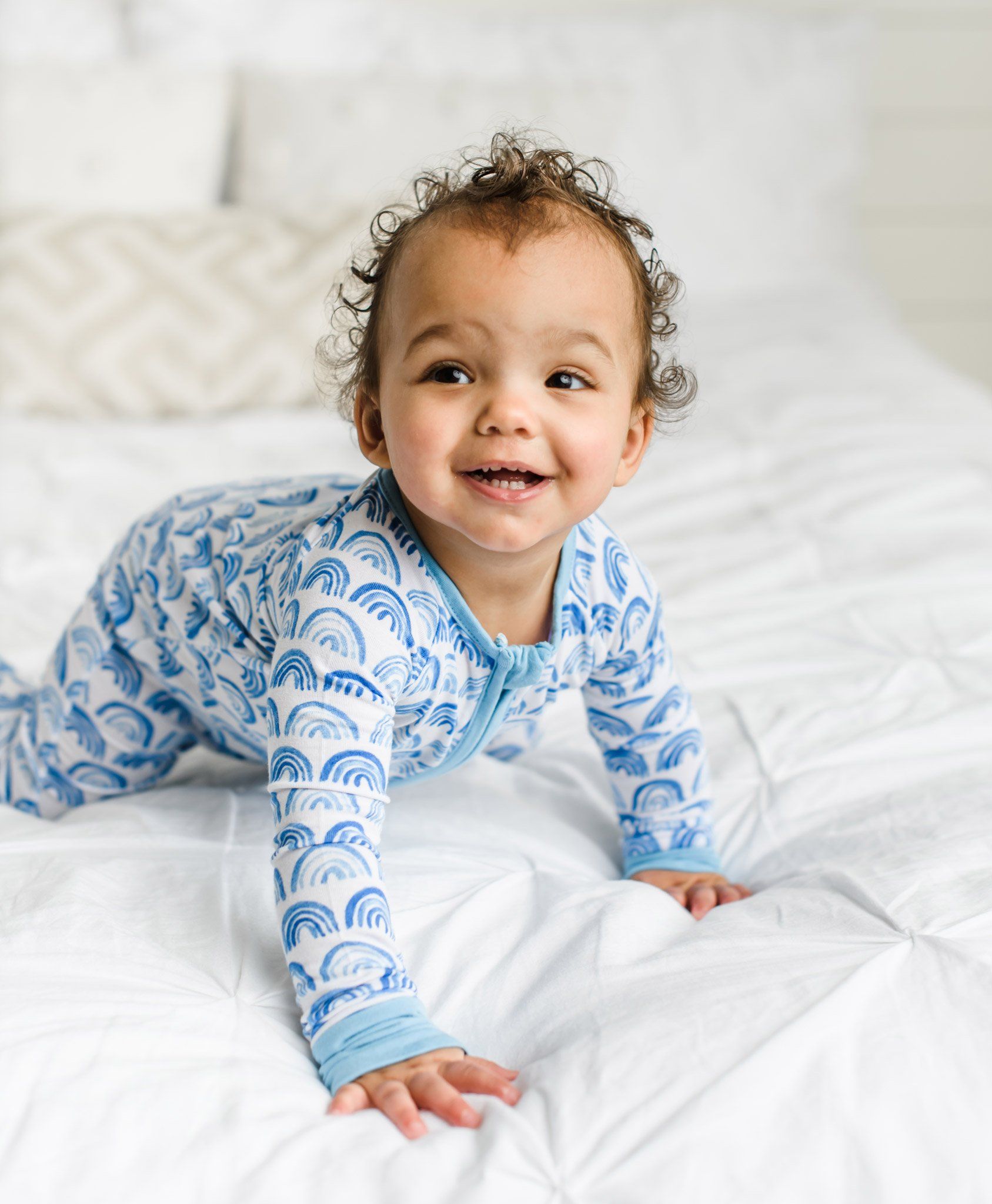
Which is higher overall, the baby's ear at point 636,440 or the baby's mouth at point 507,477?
the baby's ear at point 636,440

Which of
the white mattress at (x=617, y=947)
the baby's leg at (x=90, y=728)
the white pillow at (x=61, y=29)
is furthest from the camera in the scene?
the white pillow at (x=61, y=29)

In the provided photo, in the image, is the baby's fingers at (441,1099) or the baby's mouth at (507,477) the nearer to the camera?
the baby's fingers at (441,1099)

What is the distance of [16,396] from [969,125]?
2.19 m

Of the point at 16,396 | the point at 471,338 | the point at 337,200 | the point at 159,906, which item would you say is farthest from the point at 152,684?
the point at 337,200

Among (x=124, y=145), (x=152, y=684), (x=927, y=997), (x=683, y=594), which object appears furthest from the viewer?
(x=124, y=145)

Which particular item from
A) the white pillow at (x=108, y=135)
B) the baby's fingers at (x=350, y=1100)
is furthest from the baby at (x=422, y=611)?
the white pillow at (x=108, y=135)

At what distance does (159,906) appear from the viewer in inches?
29.2

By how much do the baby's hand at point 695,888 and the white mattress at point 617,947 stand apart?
0.03 meters

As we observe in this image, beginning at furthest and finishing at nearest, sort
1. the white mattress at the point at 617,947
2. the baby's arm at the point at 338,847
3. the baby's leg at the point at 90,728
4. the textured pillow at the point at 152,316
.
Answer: the textured pillow at the point at 152,316, the baby's leg at the point at 90,728, the baby's arm at the point at 338,847, the white mattress at the point at 617,947

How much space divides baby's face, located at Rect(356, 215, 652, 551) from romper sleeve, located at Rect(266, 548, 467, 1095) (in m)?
0.09

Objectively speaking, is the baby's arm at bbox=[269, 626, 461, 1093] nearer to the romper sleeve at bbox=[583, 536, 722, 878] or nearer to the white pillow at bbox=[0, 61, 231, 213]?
the romper sleeve at bbox=[583, 536, 722, 878]

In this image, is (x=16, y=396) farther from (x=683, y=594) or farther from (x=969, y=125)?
(x=969, y=125)

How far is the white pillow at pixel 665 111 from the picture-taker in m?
2.00

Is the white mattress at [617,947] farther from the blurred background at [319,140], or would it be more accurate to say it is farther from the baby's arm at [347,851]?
the blurred background at [319,140]
